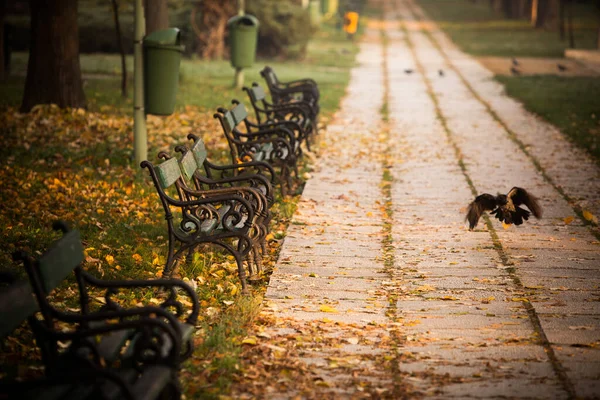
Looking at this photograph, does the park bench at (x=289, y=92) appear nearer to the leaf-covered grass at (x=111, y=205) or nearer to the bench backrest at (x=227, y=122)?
the leaf-covered grass at (x=111, y=205)

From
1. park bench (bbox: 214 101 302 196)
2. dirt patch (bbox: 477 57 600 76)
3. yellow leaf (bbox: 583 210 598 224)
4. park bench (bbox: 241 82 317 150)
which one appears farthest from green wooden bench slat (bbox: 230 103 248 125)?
dirt patch (bbox: 477 57 600 76)

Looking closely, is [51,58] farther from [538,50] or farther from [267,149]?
[538,50]

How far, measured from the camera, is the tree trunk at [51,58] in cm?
1410

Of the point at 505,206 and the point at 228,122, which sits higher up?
the point at 228,122

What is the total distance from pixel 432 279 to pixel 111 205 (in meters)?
3.60

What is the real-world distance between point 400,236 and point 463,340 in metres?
2.68

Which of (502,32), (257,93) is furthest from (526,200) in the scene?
(502,32)

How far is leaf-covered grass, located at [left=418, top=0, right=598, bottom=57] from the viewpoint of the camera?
31761 mm

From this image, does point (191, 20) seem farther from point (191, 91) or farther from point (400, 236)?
point (400, 236)

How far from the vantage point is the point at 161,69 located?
10.7 metres

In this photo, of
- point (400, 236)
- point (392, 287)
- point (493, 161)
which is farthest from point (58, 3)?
point (392, 287)

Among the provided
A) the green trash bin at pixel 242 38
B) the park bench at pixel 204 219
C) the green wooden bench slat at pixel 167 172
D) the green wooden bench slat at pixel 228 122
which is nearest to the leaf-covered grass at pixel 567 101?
the green wooden bench slat at pixel 228 122

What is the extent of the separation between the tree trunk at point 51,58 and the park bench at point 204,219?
7.48 metres

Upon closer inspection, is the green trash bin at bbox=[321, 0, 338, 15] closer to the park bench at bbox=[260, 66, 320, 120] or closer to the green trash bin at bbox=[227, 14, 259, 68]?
the green trash bin at bbox=[227, 14, 259, 68]
